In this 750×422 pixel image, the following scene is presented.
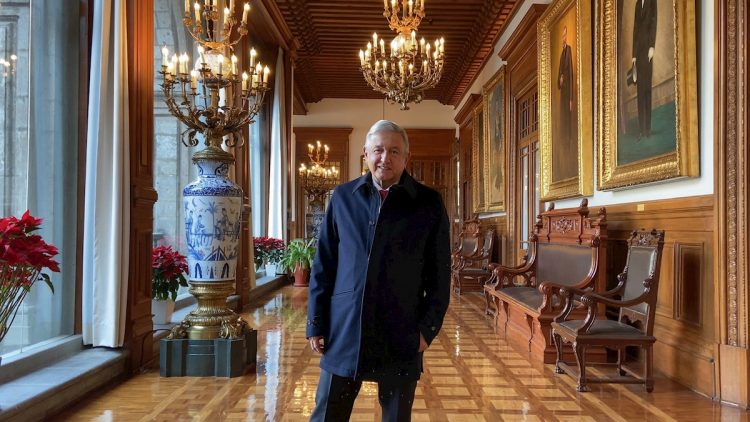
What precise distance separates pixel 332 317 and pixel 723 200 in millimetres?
2779

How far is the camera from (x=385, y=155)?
1.96m

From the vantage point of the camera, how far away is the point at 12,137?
338 centimetres

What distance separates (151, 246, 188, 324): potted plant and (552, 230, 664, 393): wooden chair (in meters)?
2.92

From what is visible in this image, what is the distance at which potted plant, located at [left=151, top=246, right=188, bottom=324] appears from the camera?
459 cm

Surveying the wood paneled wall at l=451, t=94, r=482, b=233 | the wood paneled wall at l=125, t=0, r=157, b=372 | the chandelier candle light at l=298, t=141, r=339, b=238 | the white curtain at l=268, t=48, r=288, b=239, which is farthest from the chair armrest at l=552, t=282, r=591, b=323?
the chandelier candle light at l=298, t=141, r=339, b=238

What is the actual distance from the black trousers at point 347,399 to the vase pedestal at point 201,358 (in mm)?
2252

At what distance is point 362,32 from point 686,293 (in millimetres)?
7746

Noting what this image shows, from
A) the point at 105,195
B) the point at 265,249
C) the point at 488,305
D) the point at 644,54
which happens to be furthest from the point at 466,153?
the point at 105,195

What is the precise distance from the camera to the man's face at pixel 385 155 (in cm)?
196

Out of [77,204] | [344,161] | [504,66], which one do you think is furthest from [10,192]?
[344,161]

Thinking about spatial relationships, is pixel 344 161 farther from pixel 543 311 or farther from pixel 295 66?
pixel 543 311

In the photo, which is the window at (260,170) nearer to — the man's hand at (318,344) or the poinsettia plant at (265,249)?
the poinsettia plant at (265,249)

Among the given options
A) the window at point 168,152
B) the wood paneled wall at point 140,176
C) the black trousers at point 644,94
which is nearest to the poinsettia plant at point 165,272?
the wood paneled wall at point 140,176

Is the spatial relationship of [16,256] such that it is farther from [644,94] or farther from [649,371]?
[644,94]
